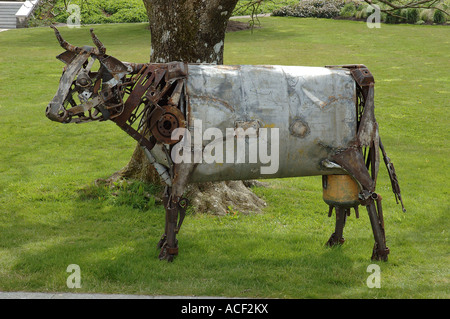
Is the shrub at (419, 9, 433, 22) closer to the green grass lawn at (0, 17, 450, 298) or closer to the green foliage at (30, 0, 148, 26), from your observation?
the green foliage at (30, 0, 148, 26)

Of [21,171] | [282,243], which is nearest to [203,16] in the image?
[282,243]

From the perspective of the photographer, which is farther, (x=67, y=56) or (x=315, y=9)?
(x=315, y=9)

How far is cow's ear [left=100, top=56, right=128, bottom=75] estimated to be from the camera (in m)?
6.40

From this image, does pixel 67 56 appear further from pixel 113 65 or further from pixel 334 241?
pixel 334 241

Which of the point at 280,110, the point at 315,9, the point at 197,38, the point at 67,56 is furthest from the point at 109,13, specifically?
the point at 280,110

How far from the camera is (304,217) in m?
9.27

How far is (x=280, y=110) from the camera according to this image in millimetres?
6648

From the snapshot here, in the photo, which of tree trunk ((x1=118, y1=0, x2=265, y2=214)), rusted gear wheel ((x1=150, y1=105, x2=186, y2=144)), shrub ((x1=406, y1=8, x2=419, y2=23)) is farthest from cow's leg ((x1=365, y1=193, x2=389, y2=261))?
shrub ((x1=406, y1=8, x2=419, y2=23))

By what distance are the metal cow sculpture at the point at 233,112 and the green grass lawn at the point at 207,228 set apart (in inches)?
24.8

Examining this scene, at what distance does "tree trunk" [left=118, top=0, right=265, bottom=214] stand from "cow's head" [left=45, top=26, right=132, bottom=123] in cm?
223

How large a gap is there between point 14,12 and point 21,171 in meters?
25.0

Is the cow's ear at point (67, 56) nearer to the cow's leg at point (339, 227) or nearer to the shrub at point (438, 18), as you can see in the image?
the cow's leg at point (339, 227)

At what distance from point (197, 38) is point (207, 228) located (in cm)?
294

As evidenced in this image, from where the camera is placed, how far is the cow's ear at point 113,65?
640cm
